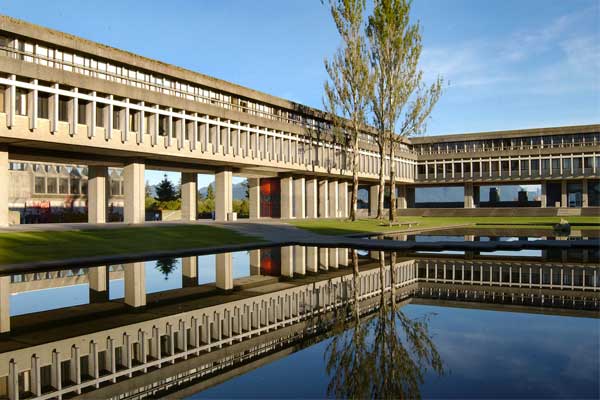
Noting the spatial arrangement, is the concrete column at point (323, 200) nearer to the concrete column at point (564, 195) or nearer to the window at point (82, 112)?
the window at point (82, 112)

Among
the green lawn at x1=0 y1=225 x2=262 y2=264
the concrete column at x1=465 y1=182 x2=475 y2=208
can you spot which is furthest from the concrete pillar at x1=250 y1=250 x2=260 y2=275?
the concrete column at x1=465 y1=182 x2=475 y2=208

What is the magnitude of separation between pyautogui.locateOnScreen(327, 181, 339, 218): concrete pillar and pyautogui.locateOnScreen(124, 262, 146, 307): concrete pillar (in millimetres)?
46089

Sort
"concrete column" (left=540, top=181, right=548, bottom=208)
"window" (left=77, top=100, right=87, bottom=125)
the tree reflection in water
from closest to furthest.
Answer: the tree reflection in water
"window" (left=77, top=100, right=87, bottom=125)
"concrete column" (left=540, top=181, right=548, bottom=208)

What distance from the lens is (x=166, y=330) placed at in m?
8.48

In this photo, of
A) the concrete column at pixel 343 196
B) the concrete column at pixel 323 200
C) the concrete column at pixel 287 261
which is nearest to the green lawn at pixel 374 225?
the concrete column at pixel 287 261

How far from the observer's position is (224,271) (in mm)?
15781

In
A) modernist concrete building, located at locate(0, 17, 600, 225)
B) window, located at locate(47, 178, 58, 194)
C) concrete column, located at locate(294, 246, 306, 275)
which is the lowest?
concrete column, located at locate(294, 246, 306, 275)

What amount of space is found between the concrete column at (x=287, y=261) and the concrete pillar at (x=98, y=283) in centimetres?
505

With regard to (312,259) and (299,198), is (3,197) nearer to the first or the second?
(312,259)

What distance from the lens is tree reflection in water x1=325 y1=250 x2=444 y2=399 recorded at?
222 inches

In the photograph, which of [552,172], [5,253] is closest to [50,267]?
[5,253]

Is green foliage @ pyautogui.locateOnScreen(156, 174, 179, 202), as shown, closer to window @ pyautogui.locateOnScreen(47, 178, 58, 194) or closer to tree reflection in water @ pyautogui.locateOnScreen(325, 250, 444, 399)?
window @ pyautogui.locateOnScreen(47, 178, 58, 194)

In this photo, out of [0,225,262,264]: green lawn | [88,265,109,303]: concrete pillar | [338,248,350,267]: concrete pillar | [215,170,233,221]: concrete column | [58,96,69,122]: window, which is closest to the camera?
[88,265,109,303]: concrete pillar

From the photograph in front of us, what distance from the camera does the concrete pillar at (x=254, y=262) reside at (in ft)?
51.9
